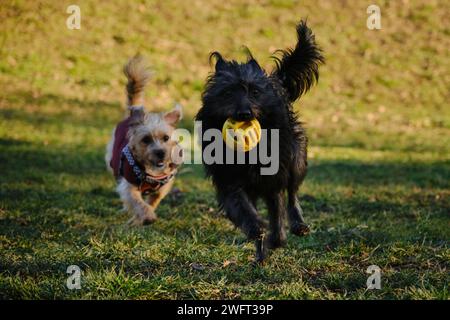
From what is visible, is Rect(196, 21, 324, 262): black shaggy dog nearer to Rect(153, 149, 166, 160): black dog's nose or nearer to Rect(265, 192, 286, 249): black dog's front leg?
Rect(265, 192, 286, 249): black dog's front leg

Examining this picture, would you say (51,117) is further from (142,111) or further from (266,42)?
(266,42)

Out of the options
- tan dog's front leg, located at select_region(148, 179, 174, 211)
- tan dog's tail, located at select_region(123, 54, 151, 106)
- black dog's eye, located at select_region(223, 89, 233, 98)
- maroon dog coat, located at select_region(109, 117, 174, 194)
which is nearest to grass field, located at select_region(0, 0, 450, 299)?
tan dog's front leg, located at select_region(148, 179, 174, 211)

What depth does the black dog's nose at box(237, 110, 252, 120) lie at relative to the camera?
4172 mm

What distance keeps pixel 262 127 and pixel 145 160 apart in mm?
2111

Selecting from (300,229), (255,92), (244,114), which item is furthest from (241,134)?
(300,229)

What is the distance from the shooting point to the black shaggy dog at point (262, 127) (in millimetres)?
4363

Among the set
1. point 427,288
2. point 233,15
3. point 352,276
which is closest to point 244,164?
point 352,276

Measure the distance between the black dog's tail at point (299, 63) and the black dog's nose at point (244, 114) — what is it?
3.62 ft

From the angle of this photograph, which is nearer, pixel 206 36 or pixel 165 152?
pixel 165 152

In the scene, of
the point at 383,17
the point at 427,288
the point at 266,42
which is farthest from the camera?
the point at 383,17

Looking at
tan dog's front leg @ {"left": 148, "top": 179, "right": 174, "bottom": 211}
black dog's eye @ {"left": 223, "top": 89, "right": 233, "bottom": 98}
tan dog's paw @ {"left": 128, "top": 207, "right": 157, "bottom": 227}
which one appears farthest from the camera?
tan dog's front leg @ {"left": 148, "top": 179, "right": 174, "bottom": 211}

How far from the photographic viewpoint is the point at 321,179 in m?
8.83

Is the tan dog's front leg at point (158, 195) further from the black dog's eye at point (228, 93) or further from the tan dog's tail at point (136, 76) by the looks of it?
the black dog's eye at point (228, 93)

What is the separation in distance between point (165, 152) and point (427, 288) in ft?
10.7
